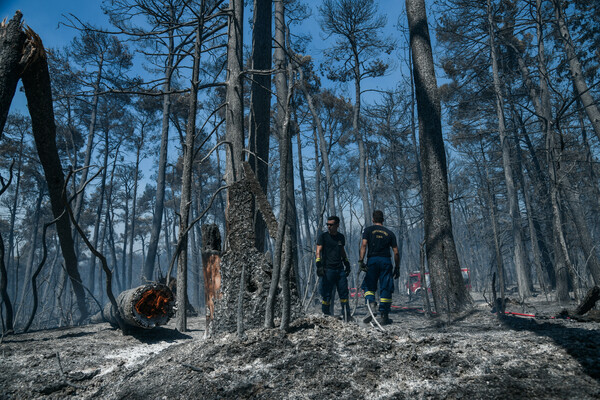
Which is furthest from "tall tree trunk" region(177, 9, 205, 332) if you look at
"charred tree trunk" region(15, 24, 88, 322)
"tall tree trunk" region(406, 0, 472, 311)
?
"tall tree trunk" region(406, 0, 472, 311)

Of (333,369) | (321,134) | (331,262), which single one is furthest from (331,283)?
(321,134)

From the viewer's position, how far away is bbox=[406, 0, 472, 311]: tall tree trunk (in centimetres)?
539

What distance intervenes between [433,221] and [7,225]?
30.3 metres

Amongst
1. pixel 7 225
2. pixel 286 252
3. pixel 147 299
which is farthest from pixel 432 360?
pixel 7 225

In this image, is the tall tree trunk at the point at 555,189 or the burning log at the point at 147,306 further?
the tall tree trunk at the point at 555,189

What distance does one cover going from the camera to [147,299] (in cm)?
436

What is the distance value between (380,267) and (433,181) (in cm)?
166

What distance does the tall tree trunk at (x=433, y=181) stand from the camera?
5395mm

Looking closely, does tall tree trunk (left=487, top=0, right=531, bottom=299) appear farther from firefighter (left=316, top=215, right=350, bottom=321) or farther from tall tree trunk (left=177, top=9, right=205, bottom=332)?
tall tree trunk (left=177, top=9, right=205, bottom=332)

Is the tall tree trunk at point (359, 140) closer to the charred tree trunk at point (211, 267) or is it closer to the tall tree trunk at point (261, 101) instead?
the tall tree trunk at point (261, 101)

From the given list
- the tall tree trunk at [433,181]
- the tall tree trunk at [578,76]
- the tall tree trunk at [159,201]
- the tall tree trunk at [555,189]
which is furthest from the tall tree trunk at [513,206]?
the tall tree trunk at [159,201]

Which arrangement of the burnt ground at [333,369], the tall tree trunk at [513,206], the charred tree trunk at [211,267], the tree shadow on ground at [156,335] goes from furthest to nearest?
the tall tree trunk at [513,206] < the tree shadow on ground at [156,335] < the charred tree trunk at [211,267] < the burnt ground at [333,369]

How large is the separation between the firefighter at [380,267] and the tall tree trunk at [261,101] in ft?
5.41

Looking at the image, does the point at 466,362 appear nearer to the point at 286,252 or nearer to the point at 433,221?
the point at 286,252
